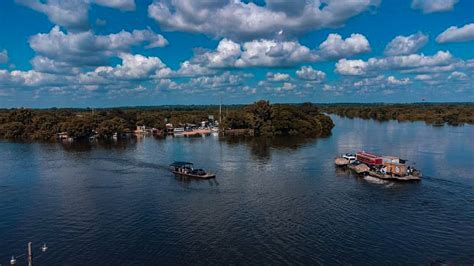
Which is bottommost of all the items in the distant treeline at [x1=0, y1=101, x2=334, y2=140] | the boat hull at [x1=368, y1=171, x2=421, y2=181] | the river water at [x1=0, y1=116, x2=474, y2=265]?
the river water at [x1=0, y1=116, x2=474, y2=265]

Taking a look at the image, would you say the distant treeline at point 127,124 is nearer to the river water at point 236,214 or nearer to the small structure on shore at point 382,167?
the river water at point 236,214

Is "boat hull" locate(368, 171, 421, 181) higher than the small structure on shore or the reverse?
the reverse

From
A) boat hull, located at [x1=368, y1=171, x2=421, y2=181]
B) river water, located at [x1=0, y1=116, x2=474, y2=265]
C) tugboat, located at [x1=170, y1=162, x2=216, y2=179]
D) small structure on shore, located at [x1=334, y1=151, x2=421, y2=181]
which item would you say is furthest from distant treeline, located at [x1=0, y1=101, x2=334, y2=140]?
boat hull, located at [x1=368, y1=171, x2=421, y2=181]

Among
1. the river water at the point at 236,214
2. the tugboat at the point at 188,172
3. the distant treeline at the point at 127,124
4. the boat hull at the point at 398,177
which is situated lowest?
the river water at the point at 236,214

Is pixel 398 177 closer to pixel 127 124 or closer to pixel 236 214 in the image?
pixel 236 214

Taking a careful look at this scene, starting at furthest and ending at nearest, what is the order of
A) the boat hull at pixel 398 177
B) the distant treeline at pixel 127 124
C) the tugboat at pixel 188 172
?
the distant treeline at pixel 127 124, the tugboat at pixel 188 172, the boat hull at pixel 398 177

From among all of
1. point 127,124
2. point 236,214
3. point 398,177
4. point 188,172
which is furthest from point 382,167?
point 127,124

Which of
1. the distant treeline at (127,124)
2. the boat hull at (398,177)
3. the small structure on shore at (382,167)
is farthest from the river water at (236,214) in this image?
the distant treeline at (127,124)

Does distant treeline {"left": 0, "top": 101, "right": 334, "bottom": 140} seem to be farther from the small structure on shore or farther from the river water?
the small structure on shore
